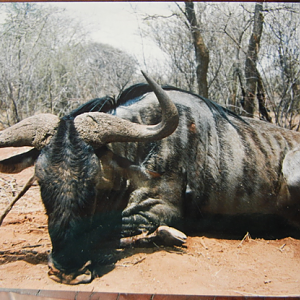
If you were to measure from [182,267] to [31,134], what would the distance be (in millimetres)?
1274

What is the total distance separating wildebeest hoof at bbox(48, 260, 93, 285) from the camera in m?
1.82

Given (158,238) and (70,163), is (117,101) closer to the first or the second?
(70,163)

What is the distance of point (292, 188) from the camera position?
2.72 m

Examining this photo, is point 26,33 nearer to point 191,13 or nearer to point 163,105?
point 191,13

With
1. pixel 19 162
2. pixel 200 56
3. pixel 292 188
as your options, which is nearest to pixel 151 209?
pixel 19 162

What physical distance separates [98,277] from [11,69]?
11.8ft

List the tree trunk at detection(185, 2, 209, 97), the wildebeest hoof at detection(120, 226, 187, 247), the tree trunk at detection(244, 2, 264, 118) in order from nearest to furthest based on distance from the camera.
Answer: the wildebeest hoof at detection(120, 226, 187, 247), the tree trunk at detection(244, 2, 264, 118), the tree trunk at detection(185, 2, 209, 97)

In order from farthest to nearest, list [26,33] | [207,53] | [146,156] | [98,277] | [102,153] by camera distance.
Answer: [26,33], [207,53], [146,156], [102,153], [98,277]

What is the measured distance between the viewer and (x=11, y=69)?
14.6ft

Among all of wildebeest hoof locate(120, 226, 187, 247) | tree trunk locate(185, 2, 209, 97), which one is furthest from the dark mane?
tree trunk locate(185, 2, 209, 97)

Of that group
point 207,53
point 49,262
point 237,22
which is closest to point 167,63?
point 207,53

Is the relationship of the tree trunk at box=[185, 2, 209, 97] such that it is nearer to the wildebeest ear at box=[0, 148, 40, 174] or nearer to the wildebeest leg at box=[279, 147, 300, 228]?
the wildebeest leg at box=[279, 147, 300, 228]

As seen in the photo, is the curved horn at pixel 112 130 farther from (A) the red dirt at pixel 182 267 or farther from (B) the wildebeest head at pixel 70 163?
(A) the red dirt at pixel 182 267

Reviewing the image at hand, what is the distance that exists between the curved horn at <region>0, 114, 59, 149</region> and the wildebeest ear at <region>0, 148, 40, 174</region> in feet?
0.26
